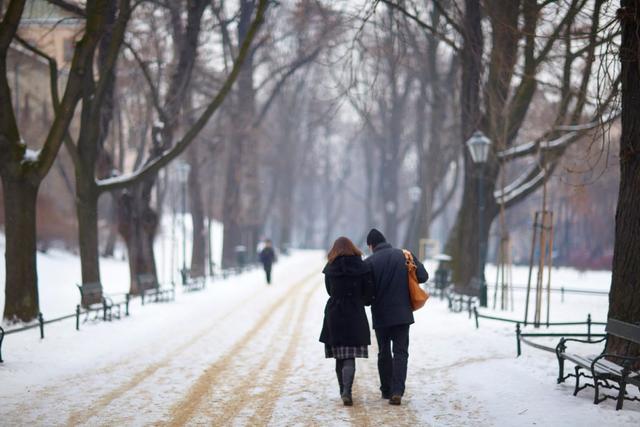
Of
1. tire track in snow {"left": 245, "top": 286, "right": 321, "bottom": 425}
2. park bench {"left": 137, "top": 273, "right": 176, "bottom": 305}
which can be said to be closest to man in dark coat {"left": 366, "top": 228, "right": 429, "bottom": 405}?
tire track in snow {"left": 245, "top": 286, "right": 321, "bottom": 425}

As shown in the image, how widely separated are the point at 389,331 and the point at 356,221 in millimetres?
87655

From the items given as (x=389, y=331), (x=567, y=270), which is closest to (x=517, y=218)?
(x=567, y=270)

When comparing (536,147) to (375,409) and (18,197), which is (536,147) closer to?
(18,197)

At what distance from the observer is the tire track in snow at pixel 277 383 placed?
24.0 ft

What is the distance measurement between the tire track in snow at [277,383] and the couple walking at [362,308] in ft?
2.57

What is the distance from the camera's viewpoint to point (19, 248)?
13.6 m

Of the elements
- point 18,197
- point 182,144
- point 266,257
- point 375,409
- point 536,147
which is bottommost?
point 375,409

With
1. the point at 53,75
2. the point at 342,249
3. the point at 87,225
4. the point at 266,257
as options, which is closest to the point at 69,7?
the point at 53,75

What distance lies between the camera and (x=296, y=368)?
1023 centimetres

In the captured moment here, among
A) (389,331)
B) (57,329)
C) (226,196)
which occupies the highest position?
(226,196)

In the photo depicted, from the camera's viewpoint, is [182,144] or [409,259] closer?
[409,259]

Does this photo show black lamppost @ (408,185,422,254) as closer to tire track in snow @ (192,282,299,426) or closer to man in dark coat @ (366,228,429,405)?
tire track in snow @ (192,282,299,426)

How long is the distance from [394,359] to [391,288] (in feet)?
2.32

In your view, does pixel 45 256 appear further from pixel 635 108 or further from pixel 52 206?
pixel 635 108
